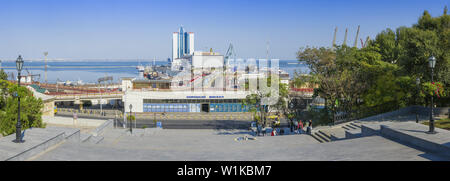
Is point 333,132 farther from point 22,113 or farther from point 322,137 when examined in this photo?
point 22,113

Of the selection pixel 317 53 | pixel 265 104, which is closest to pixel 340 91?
pixel 265 104

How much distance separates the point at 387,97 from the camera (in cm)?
2369

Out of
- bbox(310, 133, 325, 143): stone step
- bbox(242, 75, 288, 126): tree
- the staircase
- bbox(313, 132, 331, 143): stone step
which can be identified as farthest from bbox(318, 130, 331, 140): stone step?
bbox(242, 75, 288, 126): tree

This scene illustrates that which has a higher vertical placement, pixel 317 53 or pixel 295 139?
pixel 317 53

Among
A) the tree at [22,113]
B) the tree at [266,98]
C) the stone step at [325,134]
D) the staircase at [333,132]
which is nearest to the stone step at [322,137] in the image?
the staircase at [333,132]

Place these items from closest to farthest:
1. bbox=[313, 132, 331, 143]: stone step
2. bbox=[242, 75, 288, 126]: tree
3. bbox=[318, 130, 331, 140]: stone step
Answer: bbox=[313, 132, 331, 143]: stone step → bbox=[318, 130, 331, 140]: stone step → bbox=[242, 75, 288, 126]: tree

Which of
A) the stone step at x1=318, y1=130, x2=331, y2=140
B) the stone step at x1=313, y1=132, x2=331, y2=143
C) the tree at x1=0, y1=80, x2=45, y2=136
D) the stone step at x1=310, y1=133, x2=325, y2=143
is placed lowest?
the stone step at x1=310, y1=133, x2=325, y2=143

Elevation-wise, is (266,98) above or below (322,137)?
above

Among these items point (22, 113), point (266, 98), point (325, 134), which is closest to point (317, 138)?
point (325, 134)

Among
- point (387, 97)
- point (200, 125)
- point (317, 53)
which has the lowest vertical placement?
point (200, 125)

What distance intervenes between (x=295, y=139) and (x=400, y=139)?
21.0ft

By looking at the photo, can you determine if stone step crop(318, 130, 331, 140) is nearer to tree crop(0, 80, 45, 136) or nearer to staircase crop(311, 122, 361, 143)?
staircase crop(311, 122, 361, 143)
